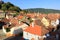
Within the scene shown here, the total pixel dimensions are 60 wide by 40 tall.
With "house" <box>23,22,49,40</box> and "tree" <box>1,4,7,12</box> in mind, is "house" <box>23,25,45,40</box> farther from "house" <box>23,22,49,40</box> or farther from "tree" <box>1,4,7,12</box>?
"tree" <box>1,4,7,12</box>

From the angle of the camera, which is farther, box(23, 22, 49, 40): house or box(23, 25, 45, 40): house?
box(23, 25, 45, 40): house

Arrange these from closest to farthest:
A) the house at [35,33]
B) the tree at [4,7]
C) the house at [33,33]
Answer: the house at [35,33]
the house at [33,33]
the tree at [4,7]

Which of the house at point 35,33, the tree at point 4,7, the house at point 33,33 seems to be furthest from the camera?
the tree at point 4,7

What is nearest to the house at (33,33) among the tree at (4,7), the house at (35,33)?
the house at (35,33)

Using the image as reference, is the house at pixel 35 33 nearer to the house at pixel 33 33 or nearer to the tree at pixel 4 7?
the house at pixel 33 33

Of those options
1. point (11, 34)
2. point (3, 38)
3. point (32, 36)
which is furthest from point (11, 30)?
point (32, 36)

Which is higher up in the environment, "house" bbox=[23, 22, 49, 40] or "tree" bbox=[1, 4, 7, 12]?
"tree" bbox=[1, 4, 7, 12]

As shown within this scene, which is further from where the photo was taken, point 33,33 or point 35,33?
point 33,33

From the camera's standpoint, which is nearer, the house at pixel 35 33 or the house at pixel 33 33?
the house at pixel 35 33

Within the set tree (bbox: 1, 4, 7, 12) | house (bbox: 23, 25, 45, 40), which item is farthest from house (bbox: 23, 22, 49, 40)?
tree (bbox: 1, 4, 7, 12)

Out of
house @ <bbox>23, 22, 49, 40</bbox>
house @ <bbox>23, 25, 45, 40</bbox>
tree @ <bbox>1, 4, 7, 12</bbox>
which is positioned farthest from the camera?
tree @ <bbox>1, 4, 7, 12</bbox>

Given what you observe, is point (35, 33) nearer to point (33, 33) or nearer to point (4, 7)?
point (33, 33)

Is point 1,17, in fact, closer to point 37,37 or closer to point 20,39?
point 20,39

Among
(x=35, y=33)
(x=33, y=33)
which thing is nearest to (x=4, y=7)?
(x=33, y=33)
